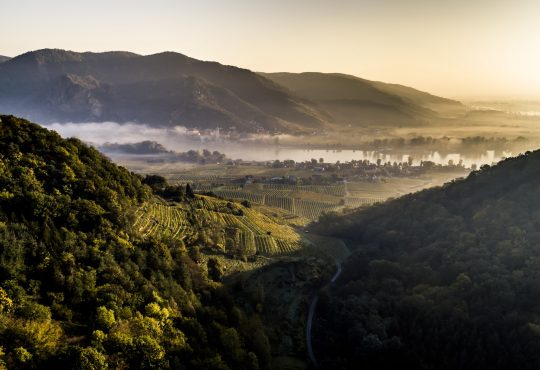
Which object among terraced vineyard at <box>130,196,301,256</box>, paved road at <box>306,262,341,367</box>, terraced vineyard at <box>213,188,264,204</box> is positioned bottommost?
paved road at <box>306,262,341,367</box>

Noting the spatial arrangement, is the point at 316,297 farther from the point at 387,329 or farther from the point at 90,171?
the point at 90,171

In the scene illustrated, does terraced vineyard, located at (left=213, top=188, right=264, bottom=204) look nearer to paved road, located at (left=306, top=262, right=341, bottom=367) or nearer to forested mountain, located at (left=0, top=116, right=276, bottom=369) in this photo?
paved road, located at (left=306, top=262, right=341, bottom=367)

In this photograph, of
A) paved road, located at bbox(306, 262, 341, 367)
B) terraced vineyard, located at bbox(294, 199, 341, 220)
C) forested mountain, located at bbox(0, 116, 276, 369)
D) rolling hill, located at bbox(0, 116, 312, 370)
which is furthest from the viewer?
terraced vineyard, located at bbox(294, 199, 341, 220)

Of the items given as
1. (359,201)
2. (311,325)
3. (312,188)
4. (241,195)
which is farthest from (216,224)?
(312,188)

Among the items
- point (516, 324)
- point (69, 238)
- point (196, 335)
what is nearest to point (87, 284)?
point (69, 238)

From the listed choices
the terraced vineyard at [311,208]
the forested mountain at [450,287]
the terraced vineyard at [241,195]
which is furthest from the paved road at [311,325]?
the terraced vineyard at [241,195]

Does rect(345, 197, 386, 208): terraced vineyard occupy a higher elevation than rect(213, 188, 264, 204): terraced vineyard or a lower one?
lower

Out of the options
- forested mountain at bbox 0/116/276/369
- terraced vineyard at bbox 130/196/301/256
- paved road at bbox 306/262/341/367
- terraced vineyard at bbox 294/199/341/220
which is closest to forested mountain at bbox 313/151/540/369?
paved road at bbox 306/262/341/367
